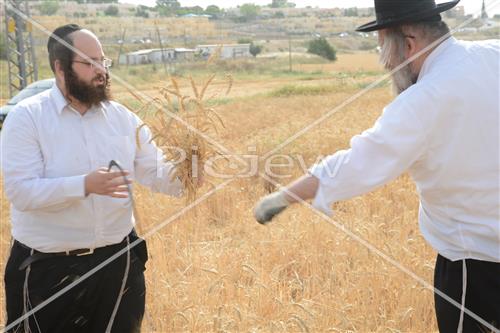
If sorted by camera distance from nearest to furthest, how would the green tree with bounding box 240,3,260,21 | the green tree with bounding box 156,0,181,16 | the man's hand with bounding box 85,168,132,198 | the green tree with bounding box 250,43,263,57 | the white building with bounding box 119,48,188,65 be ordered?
the man's hand with bounding box 85,168,132,198 → the white building with bounding box 119,48,188,65 → the green tree with bounding box 156,0,181,16 → the green tree with bounding box 250,43,263,57 → the green tree with bounding box 240,3,260,21

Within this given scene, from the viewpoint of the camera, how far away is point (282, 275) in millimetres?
4488

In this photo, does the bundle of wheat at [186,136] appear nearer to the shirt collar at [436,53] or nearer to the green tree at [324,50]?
the shirt collar at [436,53]

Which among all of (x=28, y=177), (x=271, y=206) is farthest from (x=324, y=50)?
→ (x=271, y=206)

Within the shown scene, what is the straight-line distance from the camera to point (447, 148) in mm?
2387

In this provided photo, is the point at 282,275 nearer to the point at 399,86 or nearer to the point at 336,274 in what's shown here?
the point at 336,274

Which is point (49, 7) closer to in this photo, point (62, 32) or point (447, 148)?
point (62, 32)

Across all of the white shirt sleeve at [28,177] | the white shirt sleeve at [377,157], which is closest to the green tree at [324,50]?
the white shirt sleeve at [28,177]

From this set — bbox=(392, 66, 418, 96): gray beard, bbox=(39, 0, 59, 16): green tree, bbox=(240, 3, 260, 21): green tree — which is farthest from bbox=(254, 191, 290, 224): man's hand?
bbox=(240, 3, 260, 21): green tree

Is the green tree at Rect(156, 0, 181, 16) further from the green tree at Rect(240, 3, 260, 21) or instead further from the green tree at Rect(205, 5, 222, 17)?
the green tree at Rect(240, 3, 260, 21)

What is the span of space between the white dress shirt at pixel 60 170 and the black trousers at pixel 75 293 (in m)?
0.08

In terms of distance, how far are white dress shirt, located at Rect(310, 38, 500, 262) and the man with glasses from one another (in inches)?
40.4

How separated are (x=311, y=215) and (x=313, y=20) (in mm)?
102954

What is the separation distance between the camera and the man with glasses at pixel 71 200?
9.37ft

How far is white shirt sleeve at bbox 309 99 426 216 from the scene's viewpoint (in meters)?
2.29
